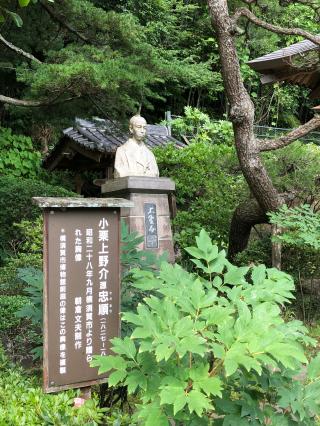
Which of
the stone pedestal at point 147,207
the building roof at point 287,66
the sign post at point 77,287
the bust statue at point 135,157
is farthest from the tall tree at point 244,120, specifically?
the sign post at point 77,287

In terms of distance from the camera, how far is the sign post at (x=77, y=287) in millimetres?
2684

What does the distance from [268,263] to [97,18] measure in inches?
172

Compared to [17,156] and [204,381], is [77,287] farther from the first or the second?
[17,156]

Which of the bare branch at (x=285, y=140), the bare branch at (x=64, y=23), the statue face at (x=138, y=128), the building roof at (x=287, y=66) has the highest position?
the bare branch at (x=64, y=23)

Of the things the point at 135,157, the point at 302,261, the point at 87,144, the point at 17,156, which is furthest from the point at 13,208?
the point at 302,261

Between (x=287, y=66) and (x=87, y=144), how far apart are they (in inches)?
211

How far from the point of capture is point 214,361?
197 centimetres

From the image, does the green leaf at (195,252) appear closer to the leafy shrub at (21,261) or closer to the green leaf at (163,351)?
→ the green leaf at (163,351)

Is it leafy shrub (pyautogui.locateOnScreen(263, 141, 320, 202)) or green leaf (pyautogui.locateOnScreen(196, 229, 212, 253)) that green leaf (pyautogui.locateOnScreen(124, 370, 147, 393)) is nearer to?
Result: green leaf (pyautogui.locateOnScreen(196, 229, 212, 253))

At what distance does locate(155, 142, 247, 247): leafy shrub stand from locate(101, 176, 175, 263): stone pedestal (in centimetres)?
147

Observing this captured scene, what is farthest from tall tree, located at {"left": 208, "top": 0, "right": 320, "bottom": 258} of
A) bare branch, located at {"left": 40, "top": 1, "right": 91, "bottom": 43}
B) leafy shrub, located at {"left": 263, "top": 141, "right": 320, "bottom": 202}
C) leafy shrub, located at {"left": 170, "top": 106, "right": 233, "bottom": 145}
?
leafy shrub, located at {"left": 170, "top": 106, "right": 233, "bottom": 145}

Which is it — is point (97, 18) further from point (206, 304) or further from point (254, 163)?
point (206, 304)

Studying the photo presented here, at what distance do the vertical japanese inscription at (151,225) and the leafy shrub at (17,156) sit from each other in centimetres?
688

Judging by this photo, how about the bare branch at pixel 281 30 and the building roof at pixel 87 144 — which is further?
the building roof at pixel 87 144
